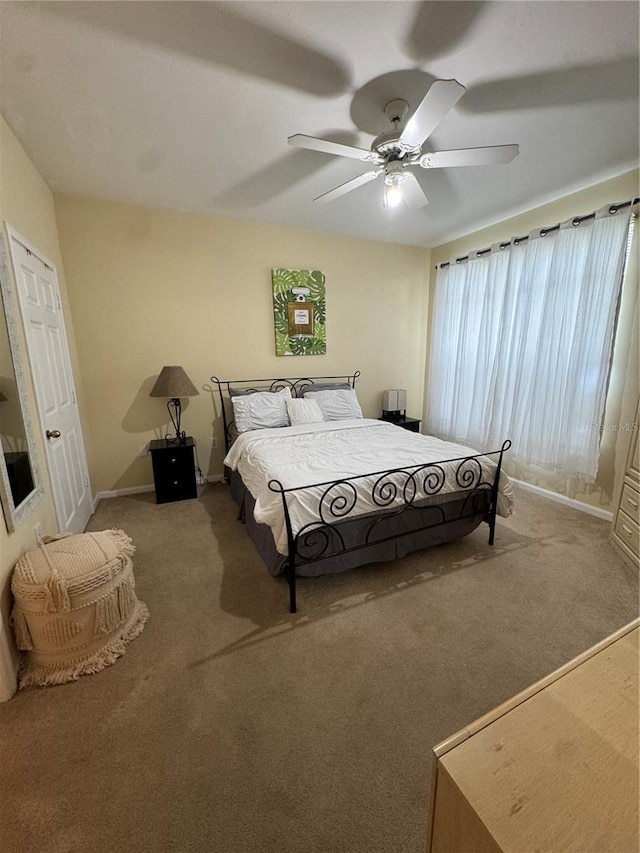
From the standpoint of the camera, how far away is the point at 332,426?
11.4 ft

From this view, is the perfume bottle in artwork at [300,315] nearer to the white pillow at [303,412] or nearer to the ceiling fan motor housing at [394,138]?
the white pillow at [303,412]

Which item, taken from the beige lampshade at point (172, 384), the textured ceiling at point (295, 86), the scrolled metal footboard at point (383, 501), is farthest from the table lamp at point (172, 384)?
the scrolled metal footboard at point (383, 501)

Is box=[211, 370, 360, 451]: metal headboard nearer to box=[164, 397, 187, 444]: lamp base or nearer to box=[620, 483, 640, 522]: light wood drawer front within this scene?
box=[164, 397, 187, 444]: lamp base

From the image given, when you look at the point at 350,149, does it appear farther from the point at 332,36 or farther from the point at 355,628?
the point at 355,628

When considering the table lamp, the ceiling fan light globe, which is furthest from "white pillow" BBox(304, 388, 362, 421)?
the ceiling fan light globe

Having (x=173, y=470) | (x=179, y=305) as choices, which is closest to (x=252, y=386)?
(x=179, y=305)

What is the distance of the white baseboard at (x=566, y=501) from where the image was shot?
3080 mm

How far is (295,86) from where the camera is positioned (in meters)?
1.82

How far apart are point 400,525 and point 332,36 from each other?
8.39 feet

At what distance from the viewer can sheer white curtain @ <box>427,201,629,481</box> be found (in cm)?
294

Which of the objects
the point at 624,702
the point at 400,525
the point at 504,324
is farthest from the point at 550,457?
the point at 624,702

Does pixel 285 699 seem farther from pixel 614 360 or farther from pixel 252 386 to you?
pixel 614 360

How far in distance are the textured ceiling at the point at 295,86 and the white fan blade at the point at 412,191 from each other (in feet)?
1.05

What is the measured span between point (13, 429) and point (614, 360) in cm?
424
